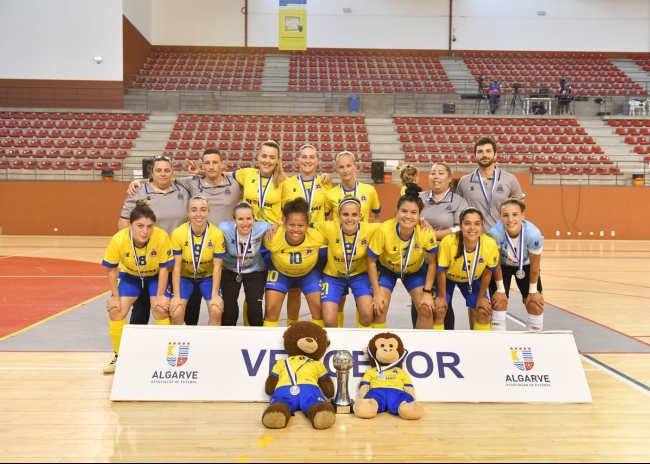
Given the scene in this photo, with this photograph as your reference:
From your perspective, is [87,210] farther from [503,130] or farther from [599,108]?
[599,108]

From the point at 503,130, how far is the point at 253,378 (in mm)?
18254

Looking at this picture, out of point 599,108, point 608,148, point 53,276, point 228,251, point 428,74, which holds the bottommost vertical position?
point 53,276

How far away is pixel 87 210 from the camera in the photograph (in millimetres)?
17672

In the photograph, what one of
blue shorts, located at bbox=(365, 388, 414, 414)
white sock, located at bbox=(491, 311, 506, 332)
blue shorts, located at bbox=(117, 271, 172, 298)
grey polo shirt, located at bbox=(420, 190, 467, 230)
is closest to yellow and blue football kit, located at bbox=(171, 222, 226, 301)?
blue shorts, located at bbox=(117, 271, 172, 298)

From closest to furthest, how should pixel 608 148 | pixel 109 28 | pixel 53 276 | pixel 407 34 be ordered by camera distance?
1. pixel 53 276
2. pixel 608 148
3. pixel 109 28
4. pixel 407 34

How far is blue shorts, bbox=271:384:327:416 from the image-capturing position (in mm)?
3992

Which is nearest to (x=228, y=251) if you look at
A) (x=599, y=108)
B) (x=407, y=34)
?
(x=599, y=108)

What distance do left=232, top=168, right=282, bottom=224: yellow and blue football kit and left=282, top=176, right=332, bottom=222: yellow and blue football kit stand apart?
0.30ft

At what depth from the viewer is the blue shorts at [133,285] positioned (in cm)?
525

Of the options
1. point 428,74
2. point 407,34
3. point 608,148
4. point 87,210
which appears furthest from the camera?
point 407,34

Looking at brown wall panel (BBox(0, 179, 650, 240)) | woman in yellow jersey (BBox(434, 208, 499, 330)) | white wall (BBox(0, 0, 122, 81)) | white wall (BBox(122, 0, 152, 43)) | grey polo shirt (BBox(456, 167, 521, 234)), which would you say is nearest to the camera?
woman in yellow jersey (BBox(434, 208, 499, 330))

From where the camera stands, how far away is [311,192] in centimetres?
609

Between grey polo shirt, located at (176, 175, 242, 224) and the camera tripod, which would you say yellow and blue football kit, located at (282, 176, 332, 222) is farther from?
the camera tripod

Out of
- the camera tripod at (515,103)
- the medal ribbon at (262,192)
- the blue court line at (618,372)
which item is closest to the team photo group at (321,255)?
the medal ribbon at (262,192)
